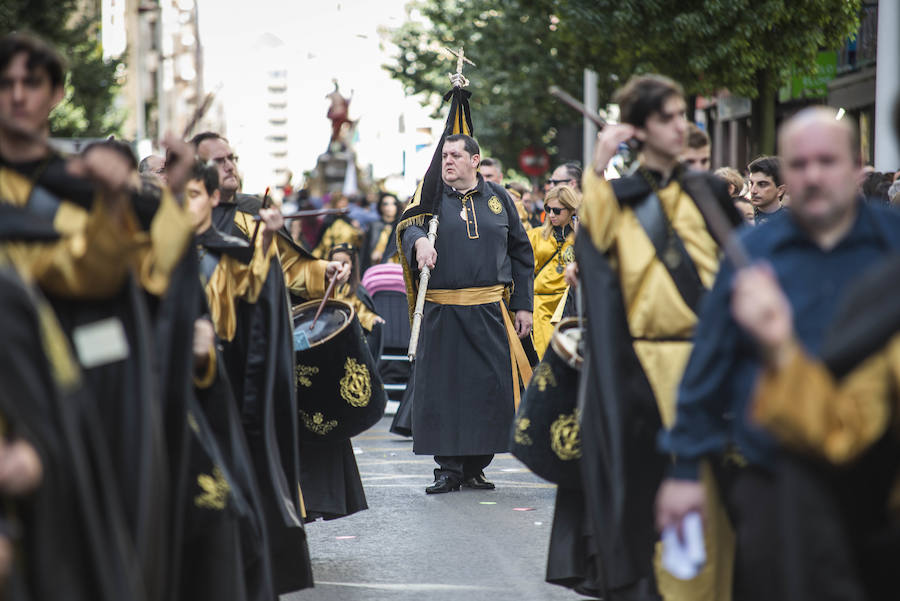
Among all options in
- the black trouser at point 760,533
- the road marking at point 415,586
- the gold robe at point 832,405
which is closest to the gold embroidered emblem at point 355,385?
A: the road marking at point 415,586

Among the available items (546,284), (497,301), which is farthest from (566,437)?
(546,284)

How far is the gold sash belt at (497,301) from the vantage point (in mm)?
9719

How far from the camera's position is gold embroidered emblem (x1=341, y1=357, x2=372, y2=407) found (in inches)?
295

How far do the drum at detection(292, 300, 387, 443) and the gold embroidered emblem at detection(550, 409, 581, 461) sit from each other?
1782 millimetres

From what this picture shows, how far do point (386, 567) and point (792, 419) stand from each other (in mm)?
4371

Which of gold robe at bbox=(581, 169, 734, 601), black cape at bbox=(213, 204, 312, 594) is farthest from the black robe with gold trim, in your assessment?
gold robe at bbox=(581, 169, 734, 601)

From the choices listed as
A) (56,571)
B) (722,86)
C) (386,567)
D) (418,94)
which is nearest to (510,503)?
(386,567)

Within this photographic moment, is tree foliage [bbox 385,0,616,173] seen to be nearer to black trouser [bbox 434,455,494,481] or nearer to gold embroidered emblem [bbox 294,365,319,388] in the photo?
black trouser [bbox 434,455,494,481]

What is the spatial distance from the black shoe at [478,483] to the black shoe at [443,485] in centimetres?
18

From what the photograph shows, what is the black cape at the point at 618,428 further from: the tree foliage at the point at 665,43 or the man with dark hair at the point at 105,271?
the tree foliage at the point at 665,43

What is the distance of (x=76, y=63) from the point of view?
26.5m

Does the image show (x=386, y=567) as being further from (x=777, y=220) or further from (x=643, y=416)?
(x=777, y=220)

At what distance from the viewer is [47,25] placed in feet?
75.7

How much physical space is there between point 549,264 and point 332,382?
4304 millimetres
